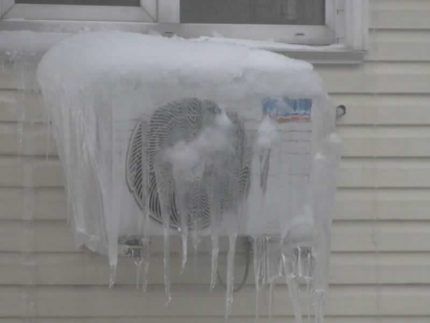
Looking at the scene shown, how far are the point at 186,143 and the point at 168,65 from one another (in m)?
0.32

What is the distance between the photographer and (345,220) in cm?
421

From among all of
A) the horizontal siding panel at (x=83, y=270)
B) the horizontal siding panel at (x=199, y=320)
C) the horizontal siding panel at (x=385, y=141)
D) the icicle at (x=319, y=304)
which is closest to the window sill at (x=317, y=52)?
the horizontal siding panel at (x=385, y=141)

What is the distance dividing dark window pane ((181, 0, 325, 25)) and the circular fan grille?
2.95ft

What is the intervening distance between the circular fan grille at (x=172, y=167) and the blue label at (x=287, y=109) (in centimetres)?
15

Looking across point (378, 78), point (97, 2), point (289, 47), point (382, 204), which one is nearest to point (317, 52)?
point (289, 47)

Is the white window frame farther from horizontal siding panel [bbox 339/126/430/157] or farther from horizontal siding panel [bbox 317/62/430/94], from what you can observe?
horizontal siding panel [bbox 339/126/430/157]

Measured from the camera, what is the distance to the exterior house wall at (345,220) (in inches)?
159

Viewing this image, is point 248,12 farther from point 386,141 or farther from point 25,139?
point 25,139

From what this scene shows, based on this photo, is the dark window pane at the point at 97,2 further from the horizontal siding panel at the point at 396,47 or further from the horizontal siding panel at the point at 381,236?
the horizontal siding panel at the point at 381,236

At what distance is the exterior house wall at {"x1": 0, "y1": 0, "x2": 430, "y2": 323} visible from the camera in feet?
13.2

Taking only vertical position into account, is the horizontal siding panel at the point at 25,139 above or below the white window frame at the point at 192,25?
below

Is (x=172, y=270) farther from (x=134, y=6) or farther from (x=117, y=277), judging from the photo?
(x=134, y=6)

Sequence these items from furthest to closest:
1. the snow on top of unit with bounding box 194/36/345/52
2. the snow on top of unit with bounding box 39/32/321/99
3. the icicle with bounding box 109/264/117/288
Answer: the snow on top of unit with bounding box 194/36/345/52
the icicle with bounding box 109/264/117/288
the snow on top of unit with bounding box 39/32/321/99

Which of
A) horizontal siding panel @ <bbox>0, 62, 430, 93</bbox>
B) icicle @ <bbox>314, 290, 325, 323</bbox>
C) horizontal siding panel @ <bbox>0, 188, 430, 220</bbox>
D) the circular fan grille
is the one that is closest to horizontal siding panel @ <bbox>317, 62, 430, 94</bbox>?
horizontal siding panel @ <bbox>0, 62, 430, 93</bbox>
